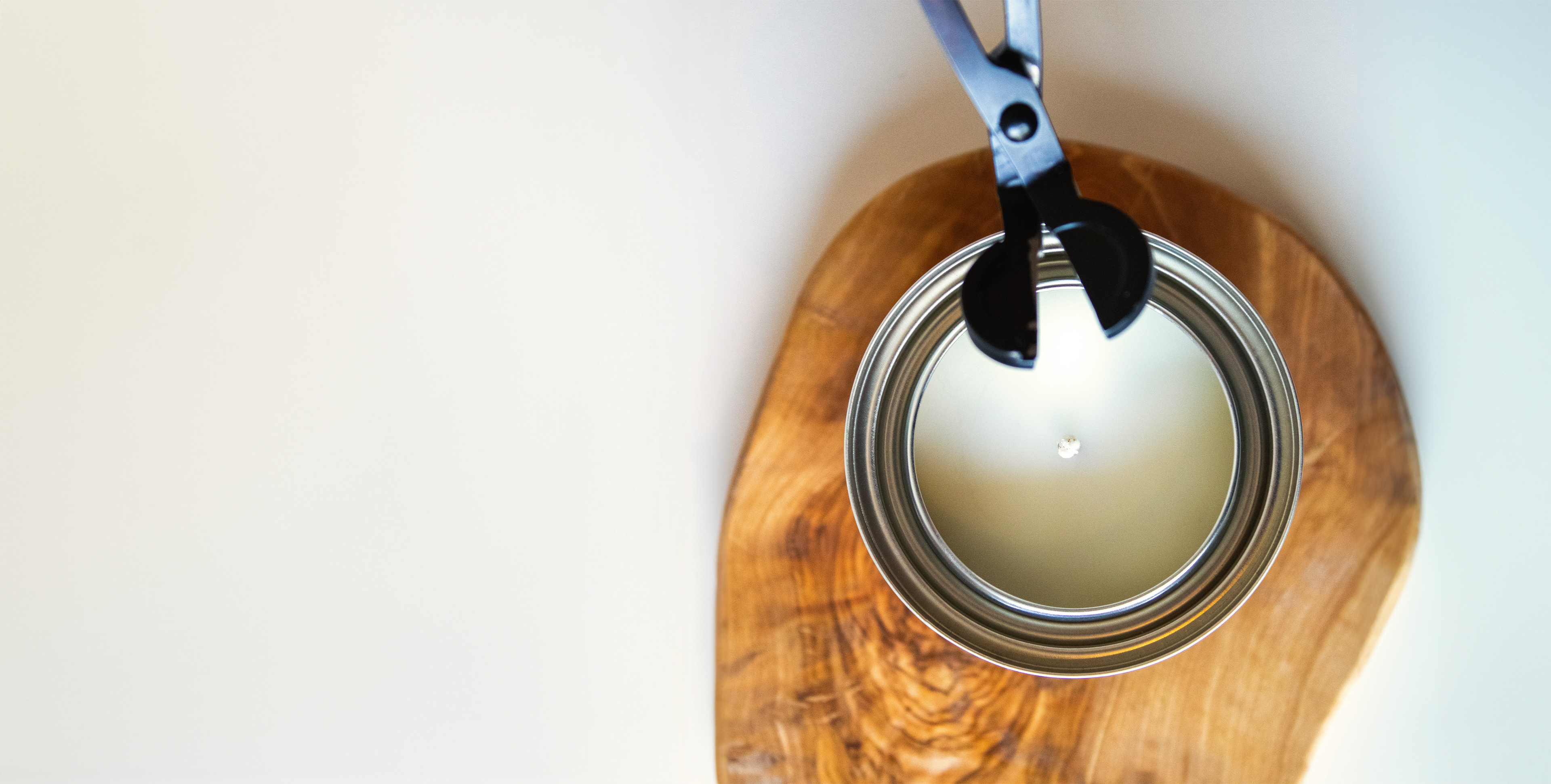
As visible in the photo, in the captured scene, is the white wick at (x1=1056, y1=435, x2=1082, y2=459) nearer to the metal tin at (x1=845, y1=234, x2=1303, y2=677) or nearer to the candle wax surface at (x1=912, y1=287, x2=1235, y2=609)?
the candle wax surface at (x1=912, y1=287, x2=1235, y2=609)

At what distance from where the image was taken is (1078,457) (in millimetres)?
680

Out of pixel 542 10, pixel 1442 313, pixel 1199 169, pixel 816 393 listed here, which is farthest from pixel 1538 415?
pixel 542 10

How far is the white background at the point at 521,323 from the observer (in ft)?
2.13

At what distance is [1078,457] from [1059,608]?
128 mm

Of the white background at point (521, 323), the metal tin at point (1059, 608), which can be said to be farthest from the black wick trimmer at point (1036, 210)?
the white background at point (521, 323)

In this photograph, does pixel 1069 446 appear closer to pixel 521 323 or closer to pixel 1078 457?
pixel 1078 457

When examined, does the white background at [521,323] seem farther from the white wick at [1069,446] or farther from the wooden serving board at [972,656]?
the white wick at [1069,446]

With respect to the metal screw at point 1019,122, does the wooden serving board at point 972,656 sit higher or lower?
lower

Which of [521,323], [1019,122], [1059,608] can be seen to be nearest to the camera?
[1019,122]

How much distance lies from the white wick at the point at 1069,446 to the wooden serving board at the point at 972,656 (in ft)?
0.60

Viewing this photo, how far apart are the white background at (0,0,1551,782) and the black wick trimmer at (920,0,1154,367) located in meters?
0.32

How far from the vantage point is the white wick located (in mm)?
676

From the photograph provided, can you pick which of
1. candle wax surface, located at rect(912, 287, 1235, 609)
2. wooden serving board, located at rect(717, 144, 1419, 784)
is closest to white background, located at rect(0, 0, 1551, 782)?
wooden serving board, located at rect(717, 144, 1419, 784)

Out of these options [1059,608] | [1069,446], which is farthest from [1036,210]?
[1059,608]
